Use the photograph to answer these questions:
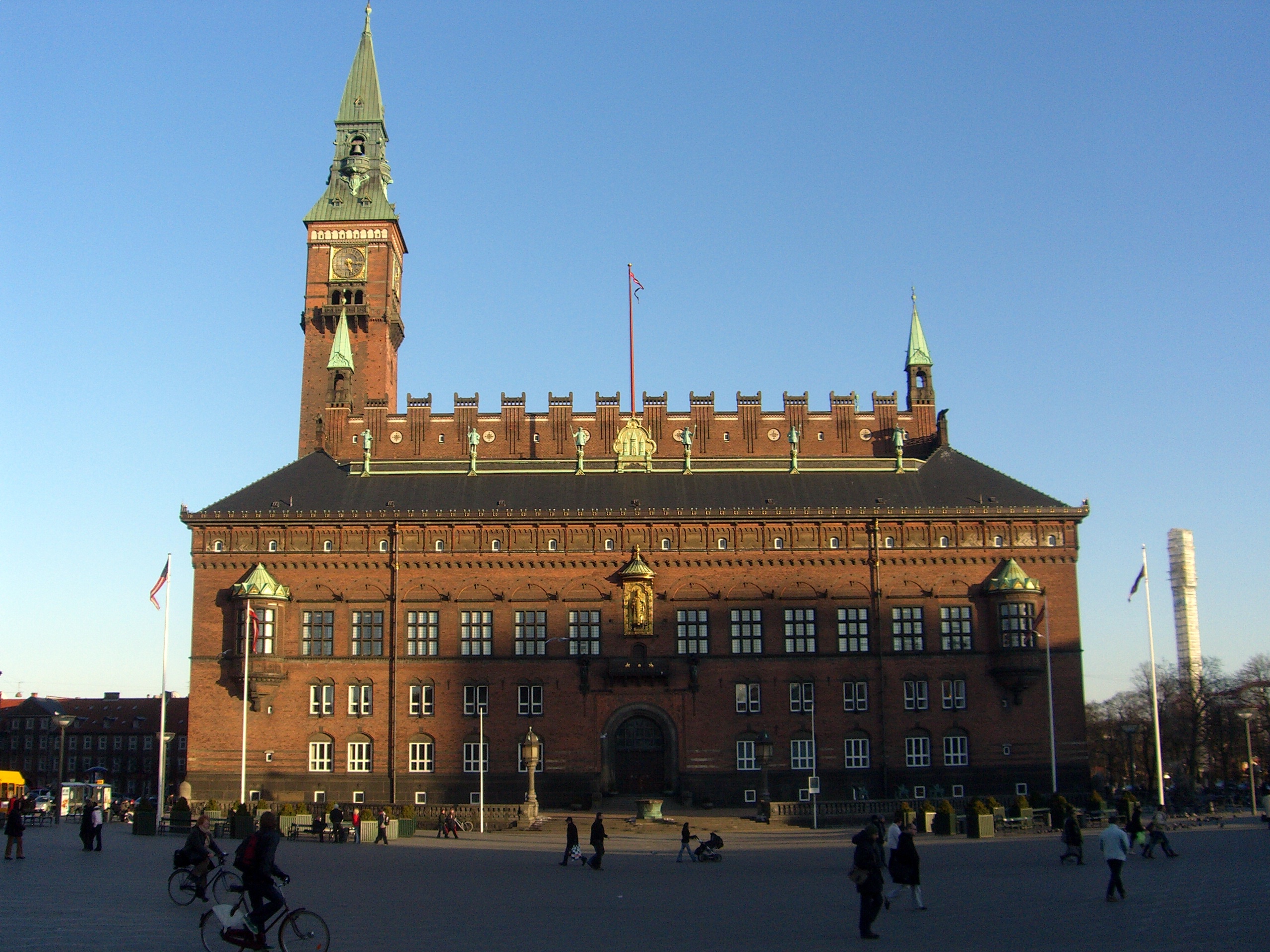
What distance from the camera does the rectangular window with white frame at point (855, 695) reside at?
66500mm

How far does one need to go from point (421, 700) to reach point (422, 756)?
9.24 ft

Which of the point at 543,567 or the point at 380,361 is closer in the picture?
the point at 543,567

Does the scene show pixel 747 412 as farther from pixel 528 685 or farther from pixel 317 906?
pixel 317 906

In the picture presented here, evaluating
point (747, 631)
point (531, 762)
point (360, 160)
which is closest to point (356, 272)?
point (360, 160)

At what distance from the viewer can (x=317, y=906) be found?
83.2ft

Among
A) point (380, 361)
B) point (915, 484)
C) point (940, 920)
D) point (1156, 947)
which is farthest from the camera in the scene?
point (380, 361)

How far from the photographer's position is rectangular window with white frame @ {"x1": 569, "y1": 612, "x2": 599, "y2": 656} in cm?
6694

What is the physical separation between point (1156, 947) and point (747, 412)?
186ft

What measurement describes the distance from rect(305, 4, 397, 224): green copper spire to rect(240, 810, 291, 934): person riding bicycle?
74.4 meters

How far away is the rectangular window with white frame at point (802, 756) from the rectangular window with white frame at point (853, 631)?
5282 mm

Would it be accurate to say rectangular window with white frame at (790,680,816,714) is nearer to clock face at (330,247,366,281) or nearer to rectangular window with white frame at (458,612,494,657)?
rectangular window with white frame at (458,612,494,657)

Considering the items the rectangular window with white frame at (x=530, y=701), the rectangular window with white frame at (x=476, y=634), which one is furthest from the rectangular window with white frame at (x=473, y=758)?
the rectangular window with white frame at (x=476, y=634)

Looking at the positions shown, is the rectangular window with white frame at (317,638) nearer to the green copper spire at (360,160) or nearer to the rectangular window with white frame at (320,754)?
the rectangular window with white frame at (320,754)

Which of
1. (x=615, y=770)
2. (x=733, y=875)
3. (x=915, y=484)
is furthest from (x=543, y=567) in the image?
(x=733, y=875)
